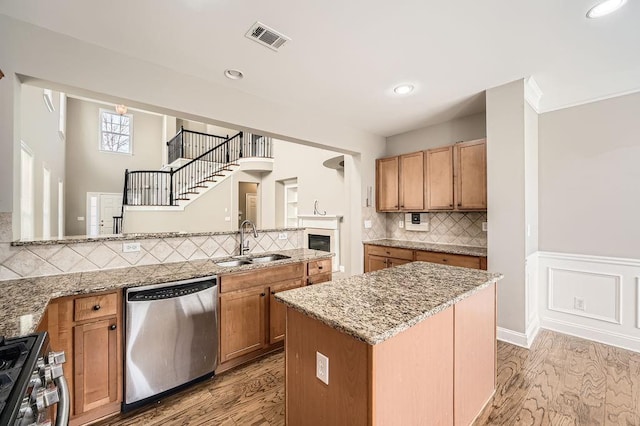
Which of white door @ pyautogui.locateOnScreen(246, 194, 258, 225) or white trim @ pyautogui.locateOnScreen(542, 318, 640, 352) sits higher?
white door @ pyautogui.locateOnScreen(246, 194, 258, 225)

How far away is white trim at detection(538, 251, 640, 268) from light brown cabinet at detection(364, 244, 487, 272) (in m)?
0.91

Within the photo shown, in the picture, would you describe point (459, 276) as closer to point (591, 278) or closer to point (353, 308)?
point (353, 308)

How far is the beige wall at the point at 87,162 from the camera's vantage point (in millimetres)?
8000

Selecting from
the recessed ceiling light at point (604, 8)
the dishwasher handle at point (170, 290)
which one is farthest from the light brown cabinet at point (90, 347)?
the recessed ceiling light at point (604, 8)

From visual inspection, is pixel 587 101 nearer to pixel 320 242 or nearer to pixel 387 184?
pixel 387 184

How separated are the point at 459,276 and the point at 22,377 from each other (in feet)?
7.10

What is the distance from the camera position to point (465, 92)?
305 cm

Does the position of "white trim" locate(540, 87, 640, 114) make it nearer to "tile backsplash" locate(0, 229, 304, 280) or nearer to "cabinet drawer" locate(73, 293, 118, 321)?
"tile backsplash" locate(0, 229, 304, 280)

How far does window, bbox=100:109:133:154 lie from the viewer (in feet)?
28.2

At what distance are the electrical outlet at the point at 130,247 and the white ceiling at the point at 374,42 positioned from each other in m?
1.61

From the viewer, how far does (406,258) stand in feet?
12.5

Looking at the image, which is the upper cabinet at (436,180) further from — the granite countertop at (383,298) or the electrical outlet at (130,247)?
the electrical outlet at (130,247)

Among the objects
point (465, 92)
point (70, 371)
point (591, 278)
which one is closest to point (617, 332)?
point (591, 278)

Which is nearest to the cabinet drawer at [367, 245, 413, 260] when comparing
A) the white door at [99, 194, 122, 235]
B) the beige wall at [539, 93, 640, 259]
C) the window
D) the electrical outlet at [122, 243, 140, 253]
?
the beige wall at [539, 93, 640, 259]
